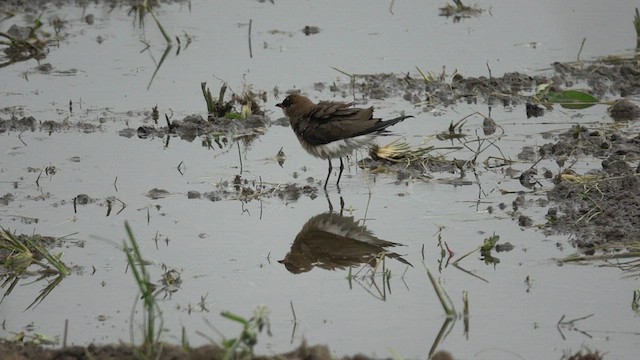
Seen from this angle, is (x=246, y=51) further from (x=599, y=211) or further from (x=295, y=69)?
(x=599, y=211)

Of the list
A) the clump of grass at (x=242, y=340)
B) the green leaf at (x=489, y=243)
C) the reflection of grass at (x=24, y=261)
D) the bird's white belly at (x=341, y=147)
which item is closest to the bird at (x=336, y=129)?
the bird's white belly at (x=341, y=147)

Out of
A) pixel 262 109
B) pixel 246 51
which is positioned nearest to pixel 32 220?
pixel 262 109

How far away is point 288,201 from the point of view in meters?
8.64

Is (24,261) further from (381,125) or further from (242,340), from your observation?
(381,125)

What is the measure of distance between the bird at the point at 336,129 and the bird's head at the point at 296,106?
0.10m

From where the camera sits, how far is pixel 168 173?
914 centimetres

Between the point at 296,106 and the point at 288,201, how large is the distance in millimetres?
1234

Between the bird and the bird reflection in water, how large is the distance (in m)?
0.79

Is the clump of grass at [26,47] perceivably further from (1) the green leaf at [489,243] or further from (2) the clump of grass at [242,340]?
(2) the clump of grass at [242,340]

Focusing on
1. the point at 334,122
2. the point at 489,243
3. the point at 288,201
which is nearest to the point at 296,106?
the point at 334,122

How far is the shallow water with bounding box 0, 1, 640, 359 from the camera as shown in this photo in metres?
6.44

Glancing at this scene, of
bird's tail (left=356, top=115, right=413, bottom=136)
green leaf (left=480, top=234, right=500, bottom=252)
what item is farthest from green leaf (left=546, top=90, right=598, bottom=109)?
green leaf (left=480, top=234, right=500, bottom=252)

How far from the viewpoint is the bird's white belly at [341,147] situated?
354 inches

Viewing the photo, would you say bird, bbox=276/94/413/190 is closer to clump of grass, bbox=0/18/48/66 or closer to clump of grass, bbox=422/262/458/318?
clump of grass, bbox=422/262/458/318
